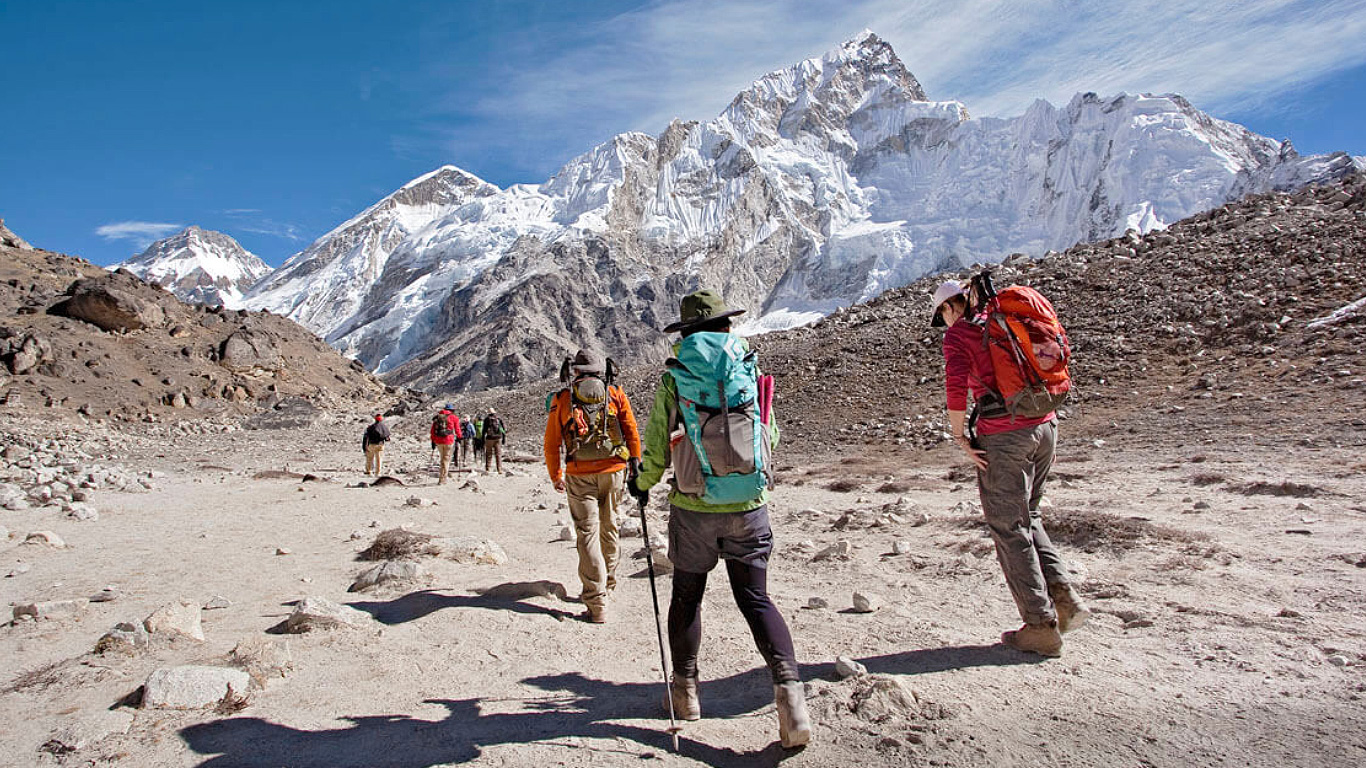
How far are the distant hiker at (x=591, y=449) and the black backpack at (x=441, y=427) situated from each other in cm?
1226

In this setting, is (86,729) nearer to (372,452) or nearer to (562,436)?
(562,436)

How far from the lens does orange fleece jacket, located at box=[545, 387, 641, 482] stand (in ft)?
18.4

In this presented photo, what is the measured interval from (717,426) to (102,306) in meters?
46.4

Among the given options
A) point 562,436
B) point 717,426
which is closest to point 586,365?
point 562,436

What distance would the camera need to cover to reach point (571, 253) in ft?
526

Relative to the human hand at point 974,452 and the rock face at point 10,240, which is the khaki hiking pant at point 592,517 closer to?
the human hand at point 974,452

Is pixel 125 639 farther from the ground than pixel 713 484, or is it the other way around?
pixel 713 484

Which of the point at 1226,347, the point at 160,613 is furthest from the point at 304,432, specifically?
the point at 1226,347

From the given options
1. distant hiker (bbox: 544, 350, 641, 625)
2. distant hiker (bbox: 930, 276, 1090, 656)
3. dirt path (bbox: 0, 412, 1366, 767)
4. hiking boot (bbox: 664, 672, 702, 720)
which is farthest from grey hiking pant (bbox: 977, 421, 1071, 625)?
distant hiker (bbox: 544, 350, 641, 625)

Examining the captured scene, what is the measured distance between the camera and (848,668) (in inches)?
155

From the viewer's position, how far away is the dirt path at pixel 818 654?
Result: 10.8ft

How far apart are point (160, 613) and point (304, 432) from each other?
32539 mm

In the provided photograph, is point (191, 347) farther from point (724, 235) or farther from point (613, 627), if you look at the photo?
point (724, 235)

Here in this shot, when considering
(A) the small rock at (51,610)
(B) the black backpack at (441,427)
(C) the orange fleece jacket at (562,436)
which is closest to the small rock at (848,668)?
(C) the orange fleece jacket at (562,436)
